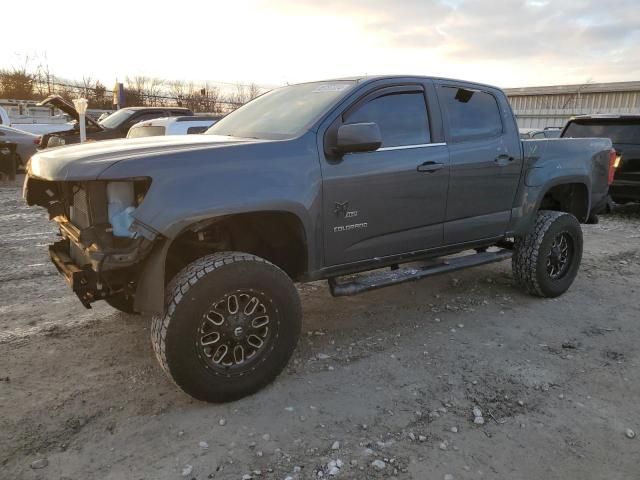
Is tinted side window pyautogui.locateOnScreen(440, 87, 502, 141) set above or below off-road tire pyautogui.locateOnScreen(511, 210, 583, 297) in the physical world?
above

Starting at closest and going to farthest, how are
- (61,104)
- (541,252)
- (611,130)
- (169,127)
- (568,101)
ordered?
(541,252)
(169,127)
(611,130)
(61,104)
(568,101)

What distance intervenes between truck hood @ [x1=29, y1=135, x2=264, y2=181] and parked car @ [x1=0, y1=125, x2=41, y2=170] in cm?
1104

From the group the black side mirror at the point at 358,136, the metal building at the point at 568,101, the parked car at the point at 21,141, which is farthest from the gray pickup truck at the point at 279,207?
the metal building at the point at 568,101

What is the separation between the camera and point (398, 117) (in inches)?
153

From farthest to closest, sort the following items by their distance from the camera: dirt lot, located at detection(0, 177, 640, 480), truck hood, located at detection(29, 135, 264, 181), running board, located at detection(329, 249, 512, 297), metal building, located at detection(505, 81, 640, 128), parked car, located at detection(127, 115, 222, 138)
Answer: metal building, located at detection(505, 81, 640, 128), parked car, located at detection(127, 115, 222, 138), running board, located at detection(329, 249, 512, 297), truck hood, located at detection(29, 135, 264, 181), dirt lot, located at detection(0, 177, 640, 480)

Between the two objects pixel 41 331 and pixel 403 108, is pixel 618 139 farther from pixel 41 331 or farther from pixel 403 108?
pixel 41 331

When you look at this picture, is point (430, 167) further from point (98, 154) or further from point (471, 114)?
point (98, 154)

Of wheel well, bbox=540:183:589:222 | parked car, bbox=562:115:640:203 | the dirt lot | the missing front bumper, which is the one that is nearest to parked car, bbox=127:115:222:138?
the dirt lot

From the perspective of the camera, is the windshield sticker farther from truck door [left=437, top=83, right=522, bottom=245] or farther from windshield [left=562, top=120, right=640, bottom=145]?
windshield [left=562, top=120, right=640, bottom=145]

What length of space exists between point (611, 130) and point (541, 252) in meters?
5.71

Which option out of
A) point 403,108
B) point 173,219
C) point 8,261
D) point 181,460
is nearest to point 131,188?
point 173,219

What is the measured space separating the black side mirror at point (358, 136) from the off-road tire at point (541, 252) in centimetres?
237

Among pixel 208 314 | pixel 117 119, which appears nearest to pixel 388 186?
pixel 208 314

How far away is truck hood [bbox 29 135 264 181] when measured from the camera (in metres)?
2.73
